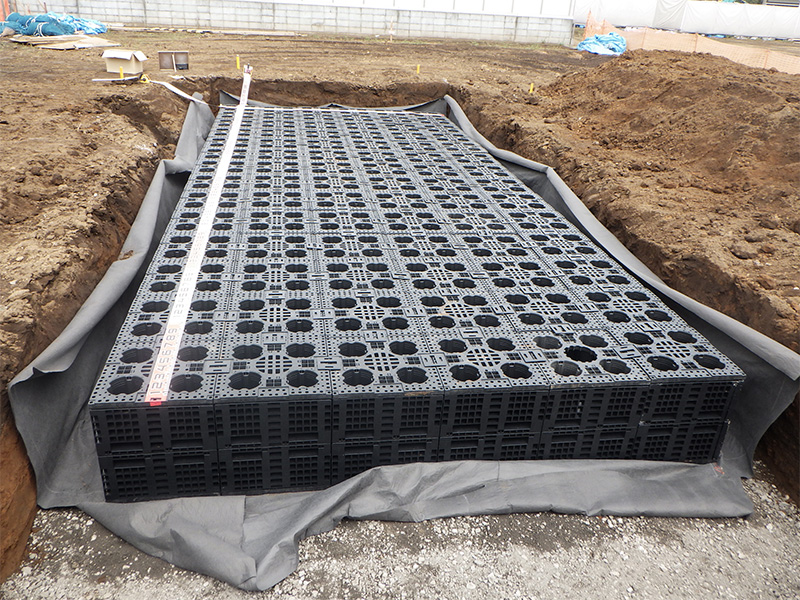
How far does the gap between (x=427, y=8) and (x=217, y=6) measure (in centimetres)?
870

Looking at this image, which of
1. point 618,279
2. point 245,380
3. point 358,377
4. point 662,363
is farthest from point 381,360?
point 618,279

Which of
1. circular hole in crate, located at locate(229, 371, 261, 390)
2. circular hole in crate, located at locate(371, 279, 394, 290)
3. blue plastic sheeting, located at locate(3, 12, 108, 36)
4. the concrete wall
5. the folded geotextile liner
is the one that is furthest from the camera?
the concrete wall

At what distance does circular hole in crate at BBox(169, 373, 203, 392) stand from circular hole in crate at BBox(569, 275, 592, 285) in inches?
121

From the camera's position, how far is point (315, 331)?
3.79m

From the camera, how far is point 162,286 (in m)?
4.27

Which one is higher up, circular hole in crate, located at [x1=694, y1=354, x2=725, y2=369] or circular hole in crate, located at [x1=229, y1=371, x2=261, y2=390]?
circular hole in crate, located at [x1=694, y1=354, x2=725, y2=369]

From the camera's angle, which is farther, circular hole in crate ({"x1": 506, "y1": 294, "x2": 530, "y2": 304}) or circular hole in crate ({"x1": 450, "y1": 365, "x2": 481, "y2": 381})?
circular hole in crate ({"x1": 506, "y1": 294, "x2": 530, "y2": 304})

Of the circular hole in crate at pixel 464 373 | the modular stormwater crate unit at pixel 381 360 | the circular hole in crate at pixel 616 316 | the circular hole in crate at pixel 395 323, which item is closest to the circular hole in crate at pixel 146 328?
the modular stormwater crate unit at pixel 381 360

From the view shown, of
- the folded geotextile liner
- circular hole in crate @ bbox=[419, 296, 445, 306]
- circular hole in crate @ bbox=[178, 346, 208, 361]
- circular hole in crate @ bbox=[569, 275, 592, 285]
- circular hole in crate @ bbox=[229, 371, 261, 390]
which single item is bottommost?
the folded geotextile liner

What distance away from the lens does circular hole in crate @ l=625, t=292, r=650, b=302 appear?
14.9 feet

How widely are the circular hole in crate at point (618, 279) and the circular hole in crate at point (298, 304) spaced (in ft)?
8.37

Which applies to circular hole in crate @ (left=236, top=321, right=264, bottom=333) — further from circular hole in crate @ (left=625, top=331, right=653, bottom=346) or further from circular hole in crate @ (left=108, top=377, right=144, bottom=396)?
circular hole in crate @ (left=625, top=331, right=653, bottom=346)

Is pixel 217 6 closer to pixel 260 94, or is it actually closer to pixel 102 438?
pixel 260 94

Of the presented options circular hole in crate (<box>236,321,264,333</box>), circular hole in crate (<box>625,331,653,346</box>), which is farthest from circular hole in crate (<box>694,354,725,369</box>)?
circular hole in crate (<box>236,321,264,333</box>)
